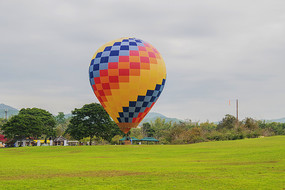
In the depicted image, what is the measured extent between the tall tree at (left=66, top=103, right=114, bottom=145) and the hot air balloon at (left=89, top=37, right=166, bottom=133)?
24255 mm

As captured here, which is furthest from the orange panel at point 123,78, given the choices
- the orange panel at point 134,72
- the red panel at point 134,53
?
the red panel at point 134,53

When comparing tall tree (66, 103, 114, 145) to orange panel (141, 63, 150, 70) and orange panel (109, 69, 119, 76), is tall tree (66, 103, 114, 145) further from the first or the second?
orange panel (141, 63, 150, 70)

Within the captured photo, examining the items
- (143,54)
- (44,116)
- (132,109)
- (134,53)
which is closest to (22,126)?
(44,116)

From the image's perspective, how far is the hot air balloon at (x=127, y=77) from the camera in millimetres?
50875

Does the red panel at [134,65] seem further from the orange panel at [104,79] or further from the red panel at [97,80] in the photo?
the red panel at [97,80]

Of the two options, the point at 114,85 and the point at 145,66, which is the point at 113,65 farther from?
the point at 145,66

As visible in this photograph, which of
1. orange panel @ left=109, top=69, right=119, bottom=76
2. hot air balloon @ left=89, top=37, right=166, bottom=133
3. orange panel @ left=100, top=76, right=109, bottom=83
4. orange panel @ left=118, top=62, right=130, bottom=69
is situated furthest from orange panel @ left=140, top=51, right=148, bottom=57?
orange panel @ left=100, top=76, right=109, bottom=83

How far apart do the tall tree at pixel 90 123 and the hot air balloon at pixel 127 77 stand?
2425cm

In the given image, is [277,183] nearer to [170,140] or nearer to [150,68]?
[150,68]

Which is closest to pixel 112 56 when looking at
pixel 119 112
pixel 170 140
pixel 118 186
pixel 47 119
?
pixel 119 112

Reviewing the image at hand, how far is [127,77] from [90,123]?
103ft

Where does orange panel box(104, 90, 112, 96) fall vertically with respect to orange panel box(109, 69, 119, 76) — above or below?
below

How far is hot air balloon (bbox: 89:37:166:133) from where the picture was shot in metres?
50.9

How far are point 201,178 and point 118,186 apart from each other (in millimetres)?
5619
